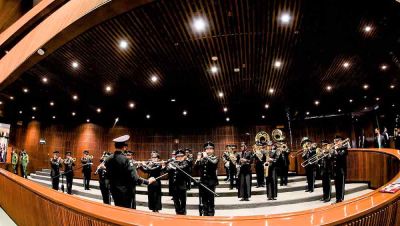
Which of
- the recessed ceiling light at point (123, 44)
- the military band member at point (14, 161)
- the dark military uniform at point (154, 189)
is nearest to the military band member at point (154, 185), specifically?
the dark military uniform at point (154, 189)

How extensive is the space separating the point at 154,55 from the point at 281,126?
1066 centimetres

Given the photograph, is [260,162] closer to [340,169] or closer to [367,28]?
[340,169]

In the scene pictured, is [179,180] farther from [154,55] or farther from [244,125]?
Answer: [244,125]

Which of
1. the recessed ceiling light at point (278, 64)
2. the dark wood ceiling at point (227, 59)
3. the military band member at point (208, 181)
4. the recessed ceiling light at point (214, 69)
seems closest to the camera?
the dark wood ceiling at point (227, 59)

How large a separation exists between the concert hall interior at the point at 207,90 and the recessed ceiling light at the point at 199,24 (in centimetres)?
4

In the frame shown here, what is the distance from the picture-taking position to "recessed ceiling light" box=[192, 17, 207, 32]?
5.29 m

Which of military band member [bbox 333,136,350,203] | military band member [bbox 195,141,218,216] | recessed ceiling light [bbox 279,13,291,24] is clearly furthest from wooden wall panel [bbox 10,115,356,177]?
recessed ceiling light [bbox 279,13,291,24]

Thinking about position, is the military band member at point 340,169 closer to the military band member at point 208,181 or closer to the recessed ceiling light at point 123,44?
the military band member at point 208,181

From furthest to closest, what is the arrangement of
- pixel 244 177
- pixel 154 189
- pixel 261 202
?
pixel 244 177, pixel 261 202, pixel 154 189

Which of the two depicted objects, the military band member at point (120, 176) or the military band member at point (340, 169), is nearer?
the military band member at point (120, 176)

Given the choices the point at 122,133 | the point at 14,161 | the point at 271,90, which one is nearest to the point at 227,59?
the point at 271,90

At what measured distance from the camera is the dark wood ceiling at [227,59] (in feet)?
17.0

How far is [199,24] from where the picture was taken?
545 centimetres

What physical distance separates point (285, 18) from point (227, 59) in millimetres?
2162
